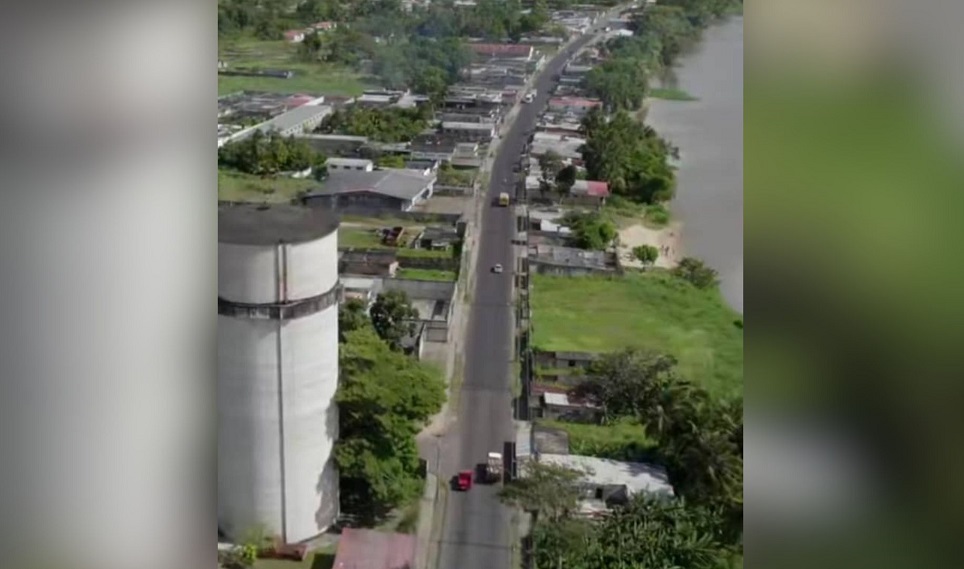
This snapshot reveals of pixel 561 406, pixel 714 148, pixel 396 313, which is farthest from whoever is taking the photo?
pixel 396 313

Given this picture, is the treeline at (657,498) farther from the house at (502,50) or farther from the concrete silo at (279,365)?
the house at (502,50)

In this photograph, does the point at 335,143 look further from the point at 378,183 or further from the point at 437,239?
the point at 437,239

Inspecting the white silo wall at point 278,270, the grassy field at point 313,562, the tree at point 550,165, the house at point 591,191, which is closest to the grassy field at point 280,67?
the white silo wall at point 278,270

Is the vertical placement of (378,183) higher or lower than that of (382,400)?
higher

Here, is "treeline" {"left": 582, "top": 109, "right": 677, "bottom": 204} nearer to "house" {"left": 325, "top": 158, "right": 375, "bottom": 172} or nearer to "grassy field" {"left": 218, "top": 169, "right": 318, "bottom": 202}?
"house" {"left": 325, "top": 158, "right": 375, "bottom": 172}

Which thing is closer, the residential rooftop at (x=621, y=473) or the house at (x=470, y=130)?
the residential rooftop at (x=621, y=473)

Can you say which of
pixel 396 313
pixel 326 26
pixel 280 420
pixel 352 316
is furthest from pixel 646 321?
pixel 326 26
